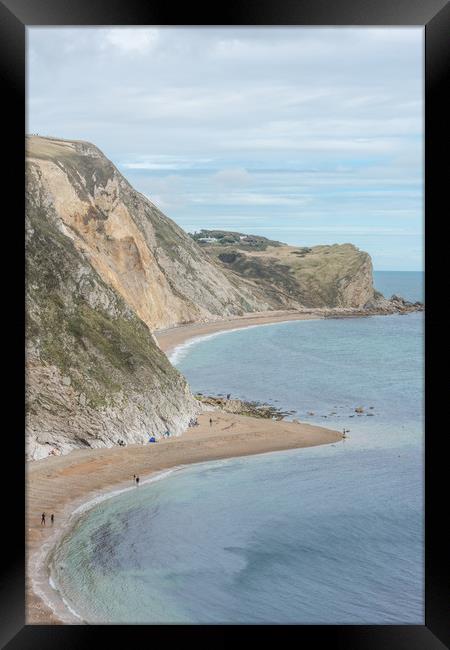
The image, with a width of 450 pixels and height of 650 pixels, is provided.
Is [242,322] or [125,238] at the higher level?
[125,238]

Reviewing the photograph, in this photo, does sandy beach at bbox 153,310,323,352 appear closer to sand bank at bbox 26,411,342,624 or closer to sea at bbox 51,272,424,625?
sand bank at bbox 26,411,342,624

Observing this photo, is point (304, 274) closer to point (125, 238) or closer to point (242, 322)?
point (242, 322)

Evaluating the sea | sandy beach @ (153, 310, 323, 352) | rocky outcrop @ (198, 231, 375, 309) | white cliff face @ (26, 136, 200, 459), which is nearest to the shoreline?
sandy beach @ (153, 310, 323, 352)
